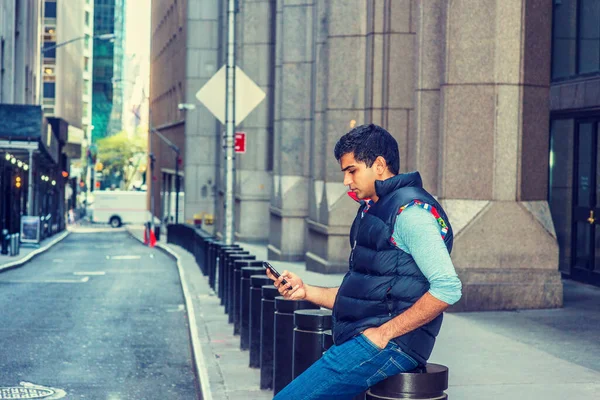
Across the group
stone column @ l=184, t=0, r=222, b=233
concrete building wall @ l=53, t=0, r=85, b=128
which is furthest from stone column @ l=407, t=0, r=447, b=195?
concrete building wall @ l=53, t=0, r=85, b=128

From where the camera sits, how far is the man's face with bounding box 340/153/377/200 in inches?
194

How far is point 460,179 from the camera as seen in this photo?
15.8m

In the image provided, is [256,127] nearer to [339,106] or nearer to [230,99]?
[339,106]

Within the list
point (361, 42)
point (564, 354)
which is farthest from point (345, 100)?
point (564, 354)

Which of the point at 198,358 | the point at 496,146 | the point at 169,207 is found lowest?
the point at 198,358

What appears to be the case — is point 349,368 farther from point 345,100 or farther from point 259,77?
point 259,77

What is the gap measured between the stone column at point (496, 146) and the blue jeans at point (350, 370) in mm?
10759

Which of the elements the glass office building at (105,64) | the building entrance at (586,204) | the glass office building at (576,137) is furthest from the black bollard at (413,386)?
→ the glass office building at (105,64)

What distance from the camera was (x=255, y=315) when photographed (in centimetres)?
1152

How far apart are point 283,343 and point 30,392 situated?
3.13 m

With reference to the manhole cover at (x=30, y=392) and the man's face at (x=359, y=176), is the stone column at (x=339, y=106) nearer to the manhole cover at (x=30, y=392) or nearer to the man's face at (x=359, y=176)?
the manhole cover at (x=30, y=392)

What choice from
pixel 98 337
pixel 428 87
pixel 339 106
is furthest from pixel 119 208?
pixel 98 337

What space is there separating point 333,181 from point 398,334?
19.7m

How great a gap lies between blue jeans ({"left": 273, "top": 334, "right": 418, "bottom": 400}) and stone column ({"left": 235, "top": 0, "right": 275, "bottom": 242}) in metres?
34.1
